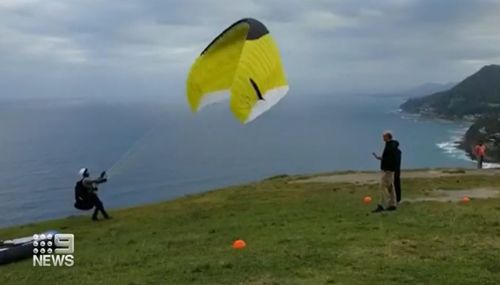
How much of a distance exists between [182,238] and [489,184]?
15.9 m

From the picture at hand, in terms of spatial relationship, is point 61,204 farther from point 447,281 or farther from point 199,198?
point 447,281

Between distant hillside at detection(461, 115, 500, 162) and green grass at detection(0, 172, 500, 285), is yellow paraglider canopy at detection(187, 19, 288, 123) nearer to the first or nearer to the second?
green grass at detection(0, 172, 500, 285)

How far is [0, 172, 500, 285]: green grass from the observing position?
402 inches

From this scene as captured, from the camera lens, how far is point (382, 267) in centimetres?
1036

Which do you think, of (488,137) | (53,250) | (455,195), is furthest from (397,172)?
(488,137)

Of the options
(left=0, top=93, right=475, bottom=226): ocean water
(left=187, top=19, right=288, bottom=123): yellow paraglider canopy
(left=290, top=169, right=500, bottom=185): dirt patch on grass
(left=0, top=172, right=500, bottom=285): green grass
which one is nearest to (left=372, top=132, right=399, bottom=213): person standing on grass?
(left=0, top=172, right=500, bottom=285): green grass

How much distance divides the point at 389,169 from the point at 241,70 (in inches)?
243

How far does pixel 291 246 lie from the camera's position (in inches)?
494

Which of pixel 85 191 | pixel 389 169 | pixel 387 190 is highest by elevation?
pixel 389 169

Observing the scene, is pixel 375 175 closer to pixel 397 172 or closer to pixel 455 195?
pixel 455 195

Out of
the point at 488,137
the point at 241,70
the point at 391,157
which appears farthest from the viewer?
the point at 488,137

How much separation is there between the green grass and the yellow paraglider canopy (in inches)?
134

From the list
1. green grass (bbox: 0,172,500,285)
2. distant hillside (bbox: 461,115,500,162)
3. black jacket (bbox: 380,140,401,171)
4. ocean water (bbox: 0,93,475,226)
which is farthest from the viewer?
distant hillside (bbox: 461,115,500,162)

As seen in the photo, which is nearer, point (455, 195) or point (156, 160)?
point (455, 195)
